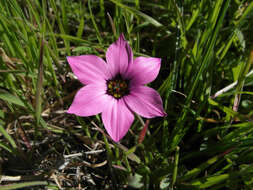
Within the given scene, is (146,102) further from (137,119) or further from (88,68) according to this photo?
(88,68)

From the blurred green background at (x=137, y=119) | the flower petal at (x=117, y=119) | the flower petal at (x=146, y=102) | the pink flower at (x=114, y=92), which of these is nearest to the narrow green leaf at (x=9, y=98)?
the blurred green background at (x=137, y=119)

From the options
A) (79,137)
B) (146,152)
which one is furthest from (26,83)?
(146,152)

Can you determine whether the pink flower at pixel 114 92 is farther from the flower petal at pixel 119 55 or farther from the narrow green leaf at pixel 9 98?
the narrow green leaf at pixel 9 98

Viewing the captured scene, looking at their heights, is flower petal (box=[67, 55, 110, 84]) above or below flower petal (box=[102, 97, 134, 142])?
above

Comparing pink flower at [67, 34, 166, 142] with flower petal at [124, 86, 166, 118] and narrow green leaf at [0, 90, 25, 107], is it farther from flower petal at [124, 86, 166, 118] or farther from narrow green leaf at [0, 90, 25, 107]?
narrow green leaf at [0, 90, 25, 107]

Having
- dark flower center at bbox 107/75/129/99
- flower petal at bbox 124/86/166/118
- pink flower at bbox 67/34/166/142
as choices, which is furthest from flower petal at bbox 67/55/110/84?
flower petal at bbox 124/86/166/118
